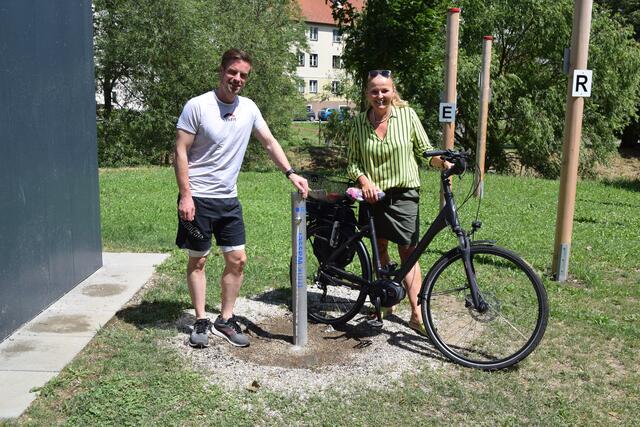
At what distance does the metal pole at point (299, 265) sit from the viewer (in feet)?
13.9

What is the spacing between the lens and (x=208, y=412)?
11.1ft

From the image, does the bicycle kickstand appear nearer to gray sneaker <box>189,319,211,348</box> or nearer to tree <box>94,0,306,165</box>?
gray sneaker <box>189,319,211,348</box>

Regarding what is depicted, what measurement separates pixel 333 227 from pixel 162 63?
716 inches

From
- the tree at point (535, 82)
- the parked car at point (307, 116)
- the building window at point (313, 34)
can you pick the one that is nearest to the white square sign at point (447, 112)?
the tree at point (535, 82)

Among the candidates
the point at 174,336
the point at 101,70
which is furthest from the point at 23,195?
the point at 101,70

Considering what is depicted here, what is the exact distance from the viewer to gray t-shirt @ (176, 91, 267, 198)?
12.9ft

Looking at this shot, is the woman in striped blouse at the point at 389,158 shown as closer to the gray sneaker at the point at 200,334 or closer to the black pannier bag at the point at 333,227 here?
the black pannier bag at the point at 333,227

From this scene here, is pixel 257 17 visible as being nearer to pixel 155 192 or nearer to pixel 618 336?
pixel 155 192

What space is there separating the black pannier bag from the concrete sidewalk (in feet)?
5.49

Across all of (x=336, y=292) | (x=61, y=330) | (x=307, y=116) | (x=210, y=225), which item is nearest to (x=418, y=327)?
(x=336, y=292)

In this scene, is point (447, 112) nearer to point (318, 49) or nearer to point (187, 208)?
point (187, 208)

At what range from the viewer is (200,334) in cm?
427

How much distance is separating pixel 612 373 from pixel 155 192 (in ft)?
28.9

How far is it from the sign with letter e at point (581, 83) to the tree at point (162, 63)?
16984mm
